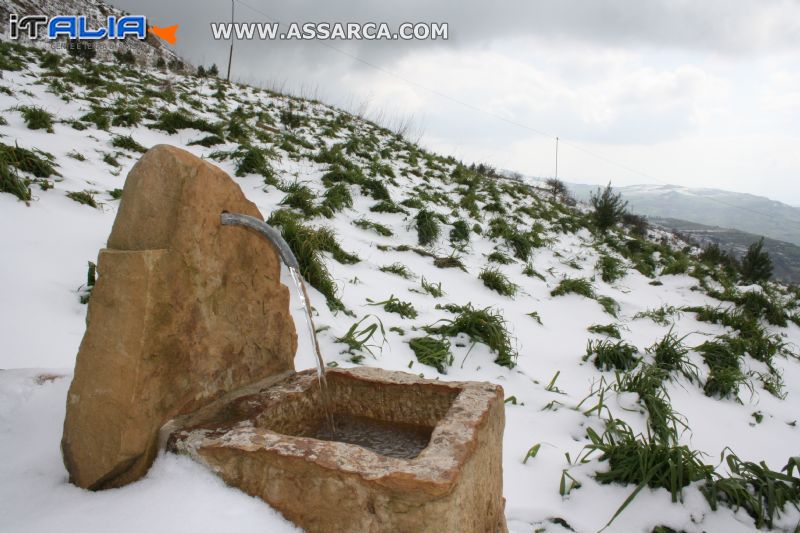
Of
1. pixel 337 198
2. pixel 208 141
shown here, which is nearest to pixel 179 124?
pixel 208 141

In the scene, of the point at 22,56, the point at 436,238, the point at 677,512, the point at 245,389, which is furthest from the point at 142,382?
the point at 22,56

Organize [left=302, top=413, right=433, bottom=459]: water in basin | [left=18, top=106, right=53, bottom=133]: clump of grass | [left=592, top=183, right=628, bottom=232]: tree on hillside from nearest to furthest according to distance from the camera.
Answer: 1. [left=302, top=413, right=433, bottom=459]: water in basin
2. [left=18, top=106, right=53, bottom=133]: clump of grass
3. [left=592, top=183, right=628, bottom=232]: tree on hillside

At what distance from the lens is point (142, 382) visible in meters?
1.19

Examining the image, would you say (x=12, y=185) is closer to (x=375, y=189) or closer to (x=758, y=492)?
(x=375, y=189)

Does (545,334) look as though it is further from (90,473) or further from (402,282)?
(90,473)

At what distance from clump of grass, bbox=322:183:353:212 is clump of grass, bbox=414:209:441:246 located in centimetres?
96

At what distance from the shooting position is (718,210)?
87688 mm

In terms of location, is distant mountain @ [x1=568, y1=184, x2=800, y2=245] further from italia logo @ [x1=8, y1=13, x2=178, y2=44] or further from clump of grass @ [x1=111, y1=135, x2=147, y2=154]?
clump of grass @ [x1=111, y1=135, x2=147, y2=154]

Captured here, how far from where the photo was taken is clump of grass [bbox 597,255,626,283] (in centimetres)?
642

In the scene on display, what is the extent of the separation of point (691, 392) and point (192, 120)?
7472mm

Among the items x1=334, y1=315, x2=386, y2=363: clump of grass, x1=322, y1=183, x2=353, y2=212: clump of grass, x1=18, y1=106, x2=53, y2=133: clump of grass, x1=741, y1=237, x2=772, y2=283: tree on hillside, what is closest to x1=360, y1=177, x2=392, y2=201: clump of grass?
x1=322, y1=183, x2=353, y2=212: clump of grass

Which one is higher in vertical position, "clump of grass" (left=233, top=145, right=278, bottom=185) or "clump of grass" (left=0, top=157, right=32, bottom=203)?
"clump of grass" (left=233, top=145, right=278, bottom=185)

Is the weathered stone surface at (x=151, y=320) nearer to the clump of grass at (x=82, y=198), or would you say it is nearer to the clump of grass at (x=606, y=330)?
the clump of grass at (x=82, y=198)

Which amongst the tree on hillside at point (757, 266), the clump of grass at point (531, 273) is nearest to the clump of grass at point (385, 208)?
the clump of grass at point (531, 273)
